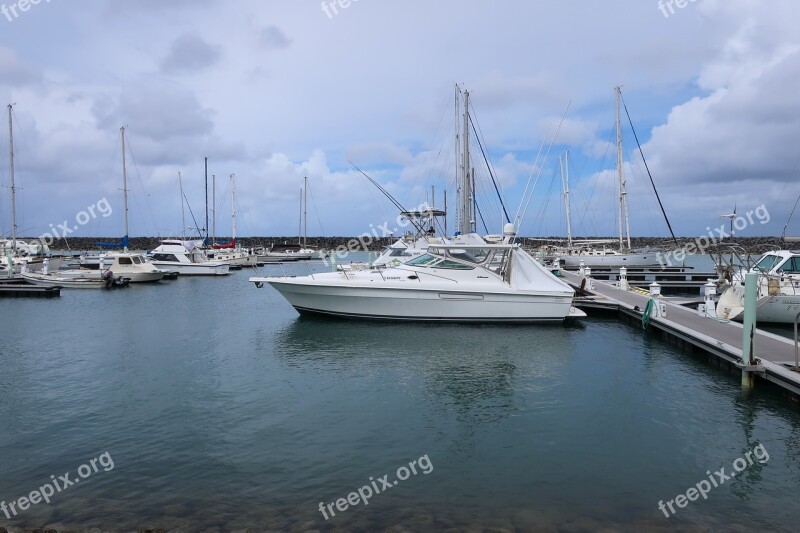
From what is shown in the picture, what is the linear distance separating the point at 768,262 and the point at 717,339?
23.7 feet

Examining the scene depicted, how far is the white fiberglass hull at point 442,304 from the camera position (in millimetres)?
18797

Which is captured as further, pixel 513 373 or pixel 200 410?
pixel 513 373

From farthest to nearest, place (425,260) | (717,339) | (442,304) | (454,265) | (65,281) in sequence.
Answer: (65,281) < (425,260) < (454,265) < (442,304) < (717,339)

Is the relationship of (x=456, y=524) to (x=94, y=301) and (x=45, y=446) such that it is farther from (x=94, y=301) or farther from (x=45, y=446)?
(x=94, y=301)

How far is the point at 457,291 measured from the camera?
61.5 ft

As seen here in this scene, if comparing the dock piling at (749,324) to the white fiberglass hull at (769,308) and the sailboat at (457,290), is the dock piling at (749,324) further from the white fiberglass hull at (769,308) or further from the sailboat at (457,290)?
the sailboat at (457,290)

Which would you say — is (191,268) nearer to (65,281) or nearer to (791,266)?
(65,281)

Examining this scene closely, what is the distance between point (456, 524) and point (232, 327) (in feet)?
49.9

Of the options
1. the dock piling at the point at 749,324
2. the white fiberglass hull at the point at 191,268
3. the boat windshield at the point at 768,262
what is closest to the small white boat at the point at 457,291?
the boat windshield at the point at 768,262

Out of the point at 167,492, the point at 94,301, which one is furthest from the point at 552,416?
the point at 94,301

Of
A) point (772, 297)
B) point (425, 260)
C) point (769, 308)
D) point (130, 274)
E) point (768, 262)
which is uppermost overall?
point (425, 260)

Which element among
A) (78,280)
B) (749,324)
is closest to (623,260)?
(749,324)

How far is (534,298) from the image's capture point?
18.8 metres

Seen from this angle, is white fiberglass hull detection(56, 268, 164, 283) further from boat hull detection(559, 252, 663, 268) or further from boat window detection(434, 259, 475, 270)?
boat hull detection(559, 252, 663, 268)
